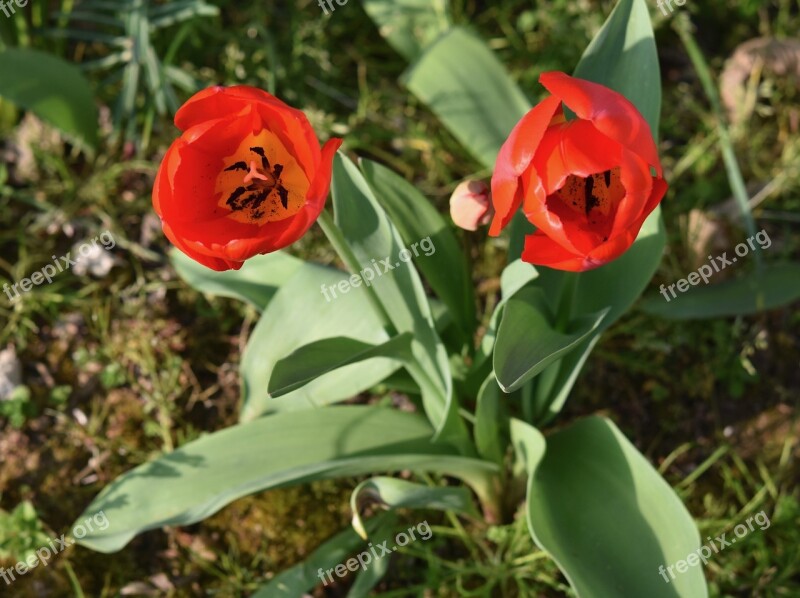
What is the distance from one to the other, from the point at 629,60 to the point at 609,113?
1.71 ft

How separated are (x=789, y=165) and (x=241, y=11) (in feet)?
6.08

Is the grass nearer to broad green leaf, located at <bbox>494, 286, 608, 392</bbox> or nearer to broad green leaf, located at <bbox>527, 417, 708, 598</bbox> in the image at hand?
broad green leaf, located at <bbox>527, 417, 708, 598</bbox>

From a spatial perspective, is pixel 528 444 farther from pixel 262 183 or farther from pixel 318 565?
pixel 262 183

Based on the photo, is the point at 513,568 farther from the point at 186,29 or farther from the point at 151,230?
the point at 186,29

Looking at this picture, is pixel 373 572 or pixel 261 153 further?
pixel 373 572

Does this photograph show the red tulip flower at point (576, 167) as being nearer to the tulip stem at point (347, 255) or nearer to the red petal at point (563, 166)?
the red petal at point (563, 166)

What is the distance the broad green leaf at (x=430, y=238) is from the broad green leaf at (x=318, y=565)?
1.79ft

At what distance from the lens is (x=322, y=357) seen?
62.7 inches

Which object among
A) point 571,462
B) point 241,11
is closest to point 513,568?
point 571,462

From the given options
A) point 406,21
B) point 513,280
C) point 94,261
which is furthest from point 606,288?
point 94,261

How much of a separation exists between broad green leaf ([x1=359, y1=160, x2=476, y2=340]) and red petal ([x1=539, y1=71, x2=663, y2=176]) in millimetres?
548

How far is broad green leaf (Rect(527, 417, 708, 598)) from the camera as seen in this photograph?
5.45 feet

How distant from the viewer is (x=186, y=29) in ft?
8.64

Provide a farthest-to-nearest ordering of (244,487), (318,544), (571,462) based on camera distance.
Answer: (318,544) < (571,462) < (244,487)
